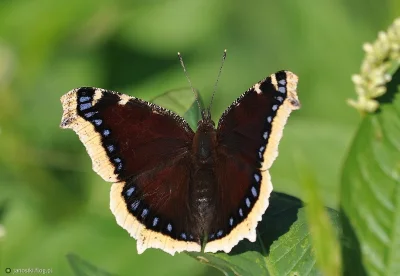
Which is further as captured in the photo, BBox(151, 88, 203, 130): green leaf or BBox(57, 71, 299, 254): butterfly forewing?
BBox(151, 88, 203, 130): green leaf

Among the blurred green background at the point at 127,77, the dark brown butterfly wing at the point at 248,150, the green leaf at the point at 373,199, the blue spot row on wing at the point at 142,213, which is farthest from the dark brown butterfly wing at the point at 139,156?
the blurred green background at the point at 127,77

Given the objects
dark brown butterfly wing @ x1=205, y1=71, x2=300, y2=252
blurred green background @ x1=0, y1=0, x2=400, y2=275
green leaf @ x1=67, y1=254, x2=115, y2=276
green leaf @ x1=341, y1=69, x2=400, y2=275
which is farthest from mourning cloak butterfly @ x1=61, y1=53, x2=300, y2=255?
blurred green background @ x1=0, y1=0, x2=400, y2=275

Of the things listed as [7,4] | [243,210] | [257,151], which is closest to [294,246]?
[243,210]

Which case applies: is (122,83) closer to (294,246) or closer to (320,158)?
(320,158)

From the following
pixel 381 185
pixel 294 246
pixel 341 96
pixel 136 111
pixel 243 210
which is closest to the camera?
pixel 381 185

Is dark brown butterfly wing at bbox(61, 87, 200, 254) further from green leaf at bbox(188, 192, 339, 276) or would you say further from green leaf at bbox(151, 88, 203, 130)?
green leaf at bbox(188, 192, 339, 276)

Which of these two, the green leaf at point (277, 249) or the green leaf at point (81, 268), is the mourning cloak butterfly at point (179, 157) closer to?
the green leaf at point (277, 249)
